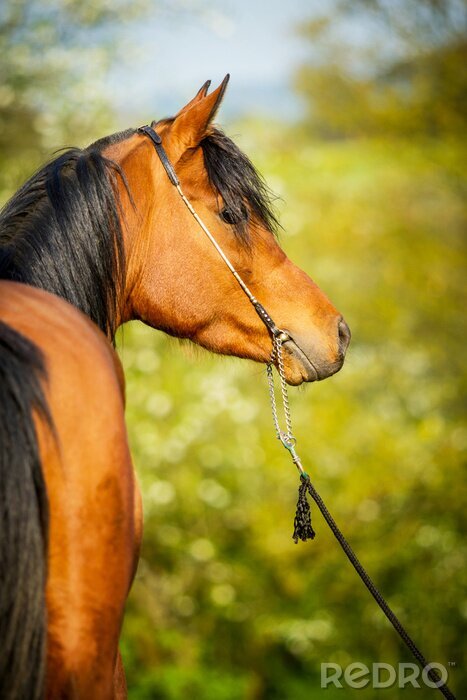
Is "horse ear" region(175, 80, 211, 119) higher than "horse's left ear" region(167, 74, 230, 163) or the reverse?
higher

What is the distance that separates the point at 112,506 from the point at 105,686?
1.41 feet

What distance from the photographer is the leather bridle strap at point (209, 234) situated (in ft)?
8.27

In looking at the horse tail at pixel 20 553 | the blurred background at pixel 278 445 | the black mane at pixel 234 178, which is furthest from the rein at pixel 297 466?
the blurred background at pixel 278 445

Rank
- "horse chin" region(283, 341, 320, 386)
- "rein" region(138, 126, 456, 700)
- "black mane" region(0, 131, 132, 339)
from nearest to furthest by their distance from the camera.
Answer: "black mane" region(0, 131, 132, 339), "rein" region(138, 126, 456, 700), "horse chin" region(283, 341, 320, 386)

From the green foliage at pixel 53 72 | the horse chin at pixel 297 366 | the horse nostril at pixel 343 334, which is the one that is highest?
the green foliage at pixel 53 72

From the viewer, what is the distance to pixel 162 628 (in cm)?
870

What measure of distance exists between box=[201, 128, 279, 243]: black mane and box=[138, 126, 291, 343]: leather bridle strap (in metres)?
0.12

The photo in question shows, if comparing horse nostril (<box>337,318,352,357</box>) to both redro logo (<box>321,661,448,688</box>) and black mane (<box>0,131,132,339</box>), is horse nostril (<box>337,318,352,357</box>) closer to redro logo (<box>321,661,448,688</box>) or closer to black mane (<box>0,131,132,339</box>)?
black mane (<box>0,131,132,339</box>)

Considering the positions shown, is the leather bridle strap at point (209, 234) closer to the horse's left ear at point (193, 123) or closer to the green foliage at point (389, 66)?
the horse's left ear at point (193, 123)

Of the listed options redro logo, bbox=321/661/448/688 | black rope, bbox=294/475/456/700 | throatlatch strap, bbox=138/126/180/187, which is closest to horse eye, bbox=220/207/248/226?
throatlatch strap, bbox=138/126/180/187

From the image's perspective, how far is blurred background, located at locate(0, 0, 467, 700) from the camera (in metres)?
8.45

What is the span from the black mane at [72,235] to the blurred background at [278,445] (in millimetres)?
5112

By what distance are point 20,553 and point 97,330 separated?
607mm

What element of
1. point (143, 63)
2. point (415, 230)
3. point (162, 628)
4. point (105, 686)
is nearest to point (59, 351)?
point (105, 686)
